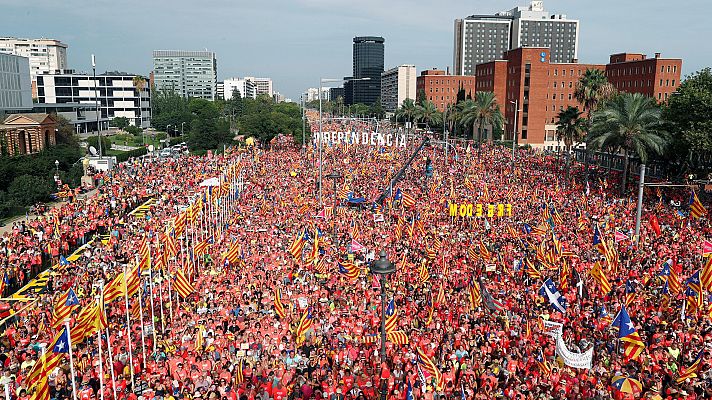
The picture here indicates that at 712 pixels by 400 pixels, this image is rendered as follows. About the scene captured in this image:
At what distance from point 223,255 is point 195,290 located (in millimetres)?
3713

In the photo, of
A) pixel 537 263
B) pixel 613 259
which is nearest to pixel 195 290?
pixel 537 263

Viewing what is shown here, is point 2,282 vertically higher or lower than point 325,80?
lower

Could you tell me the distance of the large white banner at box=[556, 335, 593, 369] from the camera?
14750mm

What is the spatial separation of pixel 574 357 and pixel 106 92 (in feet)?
436

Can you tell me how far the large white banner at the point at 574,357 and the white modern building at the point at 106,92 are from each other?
A: 404 feet

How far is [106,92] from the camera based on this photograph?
424 ft

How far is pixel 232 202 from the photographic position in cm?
3953

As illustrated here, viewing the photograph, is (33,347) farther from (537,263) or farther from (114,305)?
(537,263)

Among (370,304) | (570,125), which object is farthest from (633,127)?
(370,304)

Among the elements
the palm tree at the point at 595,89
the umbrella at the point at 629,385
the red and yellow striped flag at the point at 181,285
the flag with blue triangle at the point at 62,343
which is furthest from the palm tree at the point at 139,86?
the umbrella at the point at 629,385

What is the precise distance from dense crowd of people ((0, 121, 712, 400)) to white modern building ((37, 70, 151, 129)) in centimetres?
10147

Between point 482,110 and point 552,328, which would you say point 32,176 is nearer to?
point 552,328

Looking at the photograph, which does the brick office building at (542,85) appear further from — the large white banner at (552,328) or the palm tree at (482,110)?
the large white banner at (552,328)

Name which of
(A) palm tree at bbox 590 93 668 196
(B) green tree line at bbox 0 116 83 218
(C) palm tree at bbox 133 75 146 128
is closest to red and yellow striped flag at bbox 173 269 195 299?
(B) green tree line at bbox 0 116 83 218
